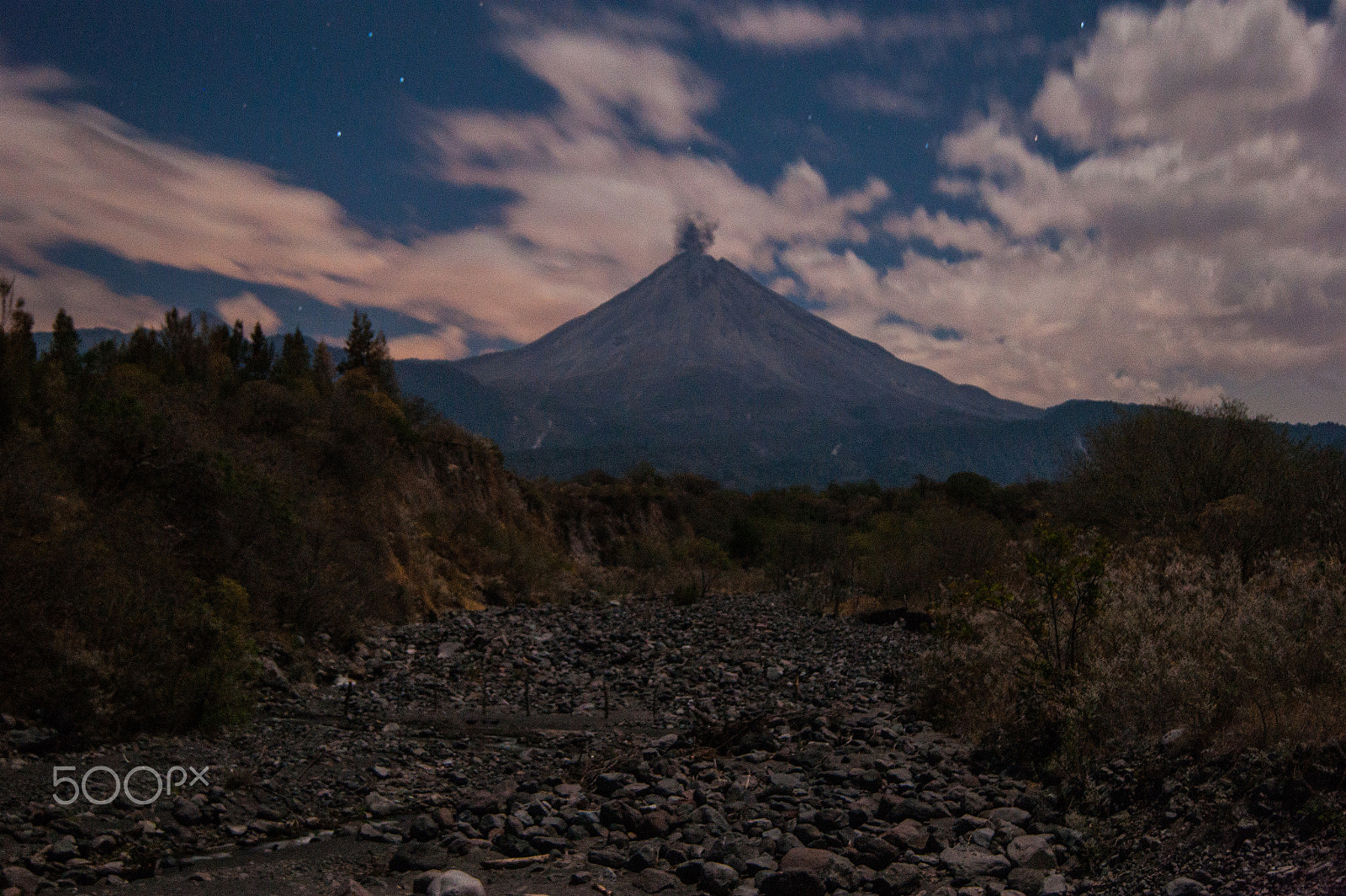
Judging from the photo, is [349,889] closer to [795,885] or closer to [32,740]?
[795,885]

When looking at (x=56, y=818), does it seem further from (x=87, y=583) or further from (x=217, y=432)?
(x=217, y=432)

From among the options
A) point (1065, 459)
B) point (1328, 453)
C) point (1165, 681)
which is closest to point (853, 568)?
point (1065, 459)

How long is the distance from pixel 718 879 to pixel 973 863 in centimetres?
192

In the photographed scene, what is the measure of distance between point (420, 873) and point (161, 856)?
6.60 feet

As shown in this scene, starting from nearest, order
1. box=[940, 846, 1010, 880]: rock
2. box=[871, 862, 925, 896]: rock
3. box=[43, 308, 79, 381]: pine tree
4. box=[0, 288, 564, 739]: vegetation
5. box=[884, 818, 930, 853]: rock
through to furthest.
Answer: box=[871, 862, 925, 896]: rock, box=[940, 846, 1010, 880]: rock, box=[884, 818, 930, 853]: rock, box=[0, 288, 564, 739]: vegetation, box=[43, 308, 79, 381]: pine tree

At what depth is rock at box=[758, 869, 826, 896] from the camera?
5.19 meters

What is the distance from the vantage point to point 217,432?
16812mm

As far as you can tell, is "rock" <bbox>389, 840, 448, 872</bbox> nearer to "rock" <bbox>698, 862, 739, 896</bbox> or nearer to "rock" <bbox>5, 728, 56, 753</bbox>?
"rock" <bbox>698, 862, 739, 896</bbox>

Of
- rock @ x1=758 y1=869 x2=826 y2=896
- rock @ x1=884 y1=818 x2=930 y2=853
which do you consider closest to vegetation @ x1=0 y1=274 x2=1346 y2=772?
rock @ x1=884 y1=818 x2=930 y2=853

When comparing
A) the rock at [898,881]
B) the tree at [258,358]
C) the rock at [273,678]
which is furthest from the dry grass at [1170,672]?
the tree at [258,358]

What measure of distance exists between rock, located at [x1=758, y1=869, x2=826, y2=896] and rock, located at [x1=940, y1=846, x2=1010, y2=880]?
3.49ft

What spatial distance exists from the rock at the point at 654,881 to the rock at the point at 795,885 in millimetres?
694

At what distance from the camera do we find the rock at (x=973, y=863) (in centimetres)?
541

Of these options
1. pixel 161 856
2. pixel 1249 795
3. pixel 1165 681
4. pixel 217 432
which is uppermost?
pixel 217 432
